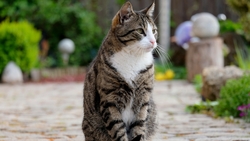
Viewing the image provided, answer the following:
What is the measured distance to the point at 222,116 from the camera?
532 centimetres

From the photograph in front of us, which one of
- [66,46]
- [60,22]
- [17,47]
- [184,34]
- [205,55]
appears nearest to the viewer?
[205,55]

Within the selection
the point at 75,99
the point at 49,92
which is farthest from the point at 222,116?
the point at 49,92

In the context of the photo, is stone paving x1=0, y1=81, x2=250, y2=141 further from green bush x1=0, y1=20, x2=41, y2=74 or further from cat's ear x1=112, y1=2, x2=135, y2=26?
green bush x1=0, y1=20, x2=41, y2=74

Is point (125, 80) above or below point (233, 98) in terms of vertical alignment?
above

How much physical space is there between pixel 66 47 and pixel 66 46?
40 millimetres

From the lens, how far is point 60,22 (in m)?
13.0

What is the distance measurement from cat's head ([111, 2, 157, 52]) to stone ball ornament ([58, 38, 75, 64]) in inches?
346

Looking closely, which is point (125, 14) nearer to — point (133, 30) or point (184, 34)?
point (133, 30)

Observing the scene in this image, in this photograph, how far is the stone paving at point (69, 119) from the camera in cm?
414

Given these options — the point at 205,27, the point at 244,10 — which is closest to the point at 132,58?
the point at 205,27

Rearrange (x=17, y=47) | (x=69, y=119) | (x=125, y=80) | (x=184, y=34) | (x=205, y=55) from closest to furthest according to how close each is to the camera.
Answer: (x=125, y=80)
(x=69, y=119)
(x=205, y=55)
(x=17, y=47)
(x=184, y=34)

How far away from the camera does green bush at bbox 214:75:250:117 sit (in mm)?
5180

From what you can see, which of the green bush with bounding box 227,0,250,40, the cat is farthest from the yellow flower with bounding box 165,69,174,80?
the cat

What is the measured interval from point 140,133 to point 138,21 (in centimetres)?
84
